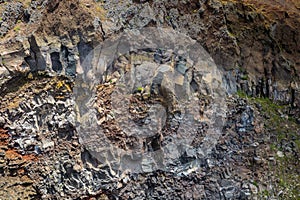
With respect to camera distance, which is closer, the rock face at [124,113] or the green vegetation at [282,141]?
the rock face at [124,113]

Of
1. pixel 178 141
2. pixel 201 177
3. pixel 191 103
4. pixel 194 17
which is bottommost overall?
pixel 201 177

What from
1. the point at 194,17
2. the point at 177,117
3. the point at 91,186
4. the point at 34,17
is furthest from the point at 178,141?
the point at 34,17

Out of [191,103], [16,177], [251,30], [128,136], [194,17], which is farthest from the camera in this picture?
[251,30]

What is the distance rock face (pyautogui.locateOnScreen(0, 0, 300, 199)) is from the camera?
8719 millimetres

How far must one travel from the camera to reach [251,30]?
469 inches

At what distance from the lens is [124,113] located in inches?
357

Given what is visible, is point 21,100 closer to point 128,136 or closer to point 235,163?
point 128,136

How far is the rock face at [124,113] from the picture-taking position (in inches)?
343

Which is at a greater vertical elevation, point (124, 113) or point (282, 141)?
point (124, 113)

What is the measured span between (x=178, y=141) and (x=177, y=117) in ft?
1.93

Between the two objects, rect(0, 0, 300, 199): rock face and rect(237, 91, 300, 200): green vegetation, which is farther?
rect(237, 91, 300, 200): green vegetation

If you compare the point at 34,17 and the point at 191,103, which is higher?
the point at 34,17

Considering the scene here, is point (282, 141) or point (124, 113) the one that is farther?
point (282, 141)

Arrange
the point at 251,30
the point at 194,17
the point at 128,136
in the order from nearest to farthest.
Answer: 1. the point at 128,136
2. the point at 194,17
3. the point at 251,30
